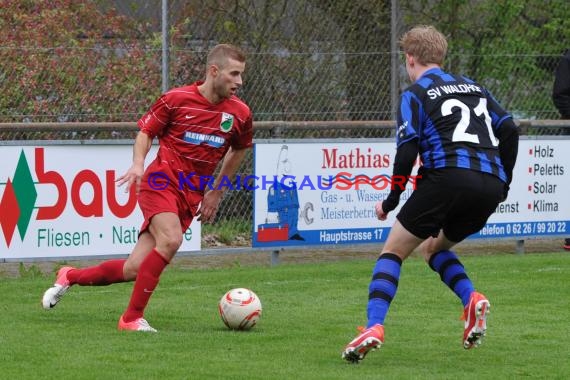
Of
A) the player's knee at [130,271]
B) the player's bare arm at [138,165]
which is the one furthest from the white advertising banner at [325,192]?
the player's bare arm at [138,165]

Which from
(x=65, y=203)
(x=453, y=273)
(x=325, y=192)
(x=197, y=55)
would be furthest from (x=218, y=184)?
(x=197, y=55)

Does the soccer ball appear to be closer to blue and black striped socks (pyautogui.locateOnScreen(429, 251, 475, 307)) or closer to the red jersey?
the red jersey

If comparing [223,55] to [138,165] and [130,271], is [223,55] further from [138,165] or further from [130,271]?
[130,271]

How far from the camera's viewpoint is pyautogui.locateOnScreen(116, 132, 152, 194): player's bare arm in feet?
24.6

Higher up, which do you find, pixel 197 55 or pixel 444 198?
pixel 444 198

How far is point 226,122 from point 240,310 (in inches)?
48.2

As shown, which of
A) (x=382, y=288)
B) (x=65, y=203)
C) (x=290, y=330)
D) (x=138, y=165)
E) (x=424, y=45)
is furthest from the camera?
(x=65, y=203)

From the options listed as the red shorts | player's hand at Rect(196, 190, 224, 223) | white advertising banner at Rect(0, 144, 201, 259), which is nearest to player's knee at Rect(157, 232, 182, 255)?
the red shorts

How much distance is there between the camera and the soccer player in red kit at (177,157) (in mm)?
7910

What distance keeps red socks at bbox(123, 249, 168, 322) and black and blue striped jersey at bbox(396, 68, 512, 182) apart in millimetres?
1884

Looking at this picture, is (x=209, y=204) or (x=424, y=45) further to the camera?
(x=209, y=204)

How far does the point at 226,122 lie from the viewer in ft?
26.9

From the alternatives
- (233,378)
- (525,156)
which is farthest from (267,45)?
(233,378)

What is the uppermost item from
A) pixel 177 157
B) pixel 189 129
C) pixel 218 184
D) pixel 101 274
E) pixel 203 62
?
pixel 189 129
